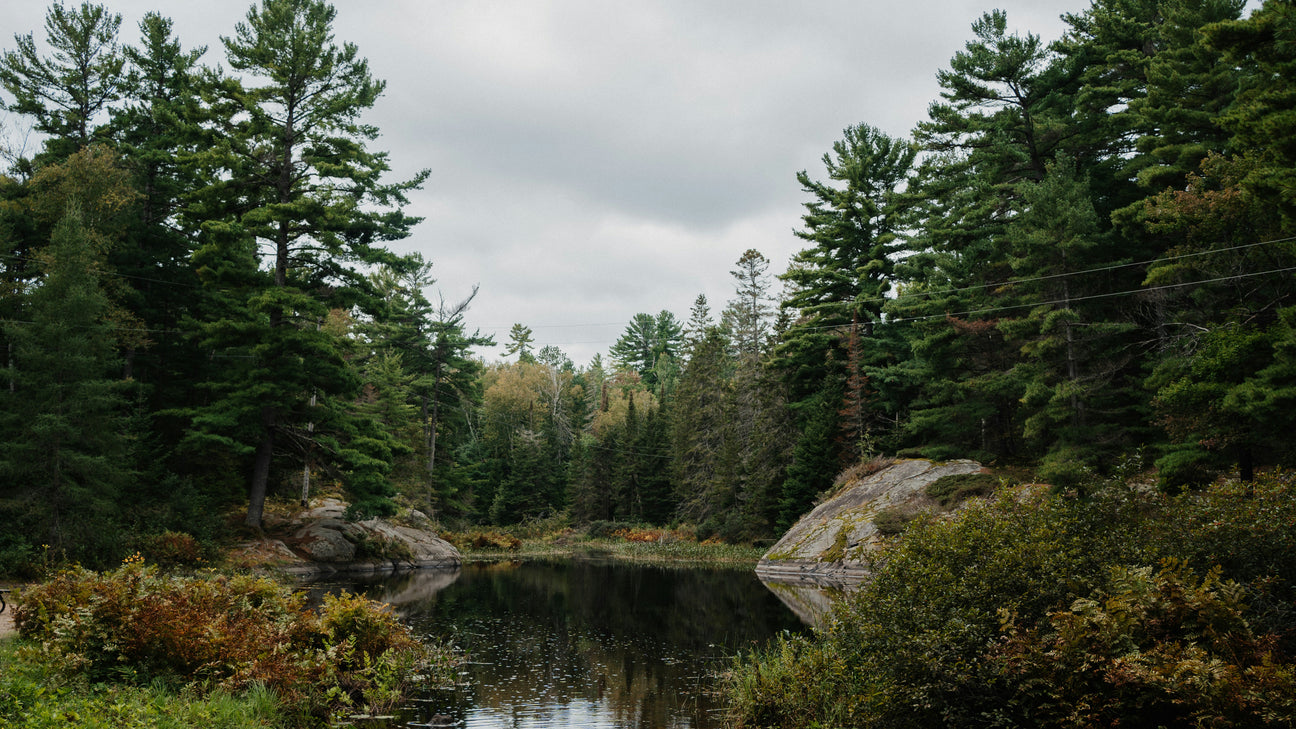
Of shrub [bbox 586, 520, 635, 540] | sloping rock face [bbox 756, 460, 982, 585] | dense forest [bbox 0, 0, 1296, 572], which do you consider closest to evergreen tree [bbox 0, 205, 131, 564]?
dense forest [bbox 0, 0, 1296, 572]

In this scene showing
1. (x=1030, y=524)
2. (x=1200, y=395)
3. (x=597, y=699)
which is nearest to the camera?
(x=1030, y=524)

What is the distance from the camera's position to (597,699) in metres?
11.0

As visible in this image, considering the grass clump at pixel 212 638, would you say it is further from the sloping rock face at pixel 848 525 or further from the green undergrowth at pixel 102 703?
the sloping rock face at pixel 848 525

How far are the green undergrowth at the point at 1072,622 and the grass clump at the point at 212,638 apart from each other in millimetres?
5060

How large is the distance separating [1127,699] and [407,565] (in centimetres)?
3190

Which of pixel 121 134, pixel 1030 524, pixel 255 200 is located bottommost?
pixel 1030 524

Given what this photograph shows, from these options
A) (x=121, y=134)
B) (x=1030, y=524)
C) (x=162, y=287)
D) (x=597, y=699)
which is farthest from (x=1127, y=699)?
(x=121, y=134)

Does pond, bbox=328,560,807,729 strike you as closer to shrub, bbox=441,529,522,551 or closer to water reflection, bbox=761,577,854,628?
water reflection, bbox=761,577,854,628

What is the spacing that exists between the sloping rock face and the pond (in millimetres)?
2162

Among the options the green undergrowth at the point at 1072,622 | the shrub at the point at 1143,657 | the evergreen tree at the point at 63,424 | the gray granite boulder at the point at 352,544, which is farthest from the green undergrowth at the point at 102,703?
the gray granite boulder at the point at 352,544

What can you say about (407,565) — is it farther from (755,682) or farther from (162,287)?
(755,682)

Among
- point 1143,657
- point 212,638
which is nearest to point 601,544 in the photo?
point 212,638

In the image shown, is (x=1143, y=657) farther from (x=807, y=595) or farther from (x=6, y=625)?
(x=807, y=595)

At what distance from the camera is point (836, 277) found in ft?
136
